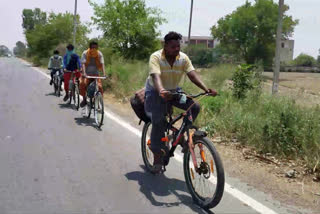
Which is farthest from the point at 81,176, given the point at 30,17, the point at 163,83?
the point at 30,17

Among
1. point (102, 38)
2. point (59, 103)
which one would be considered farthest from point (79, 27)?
point (59, 103)

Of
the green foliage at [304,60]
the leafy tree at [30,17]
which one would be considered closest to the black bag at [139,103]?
the green foliage at [304,60]

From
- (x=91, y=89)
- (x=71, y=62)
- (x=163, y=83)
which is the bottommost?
(x=91, y=89)

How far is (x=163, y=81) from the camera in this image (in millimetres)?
5070

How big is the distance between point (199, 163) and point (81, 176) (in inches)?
69.2

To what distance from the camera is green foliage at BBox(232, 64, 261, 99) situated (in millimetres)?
10070

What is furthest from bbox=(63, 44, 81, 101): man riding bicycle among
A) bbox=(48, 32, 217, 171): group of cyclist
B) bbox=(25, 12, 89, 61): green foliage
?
bbox=(25, 12, 89, 61): green foliage

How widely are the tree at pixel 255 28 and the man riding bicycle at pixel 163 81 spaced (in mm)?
51384

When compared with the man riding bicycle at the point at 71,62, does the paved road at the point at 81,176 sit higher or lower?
lower

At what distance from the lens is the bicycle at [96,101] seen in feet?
29.3

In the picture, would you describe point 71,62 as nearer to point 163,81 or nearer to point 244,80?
point 244,80

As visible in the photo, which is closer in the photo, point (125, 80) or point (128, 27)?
point (125, 80)

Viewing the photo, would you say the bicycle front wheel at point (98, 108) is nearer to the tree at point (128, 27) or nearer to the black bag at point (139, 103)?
the black bag at point (139, 103)

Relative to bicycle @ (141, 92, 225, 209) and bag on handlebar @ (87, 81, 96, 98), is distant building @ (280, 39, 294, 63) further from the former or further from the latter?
bicycle @ (141, 92, 225, 209)
